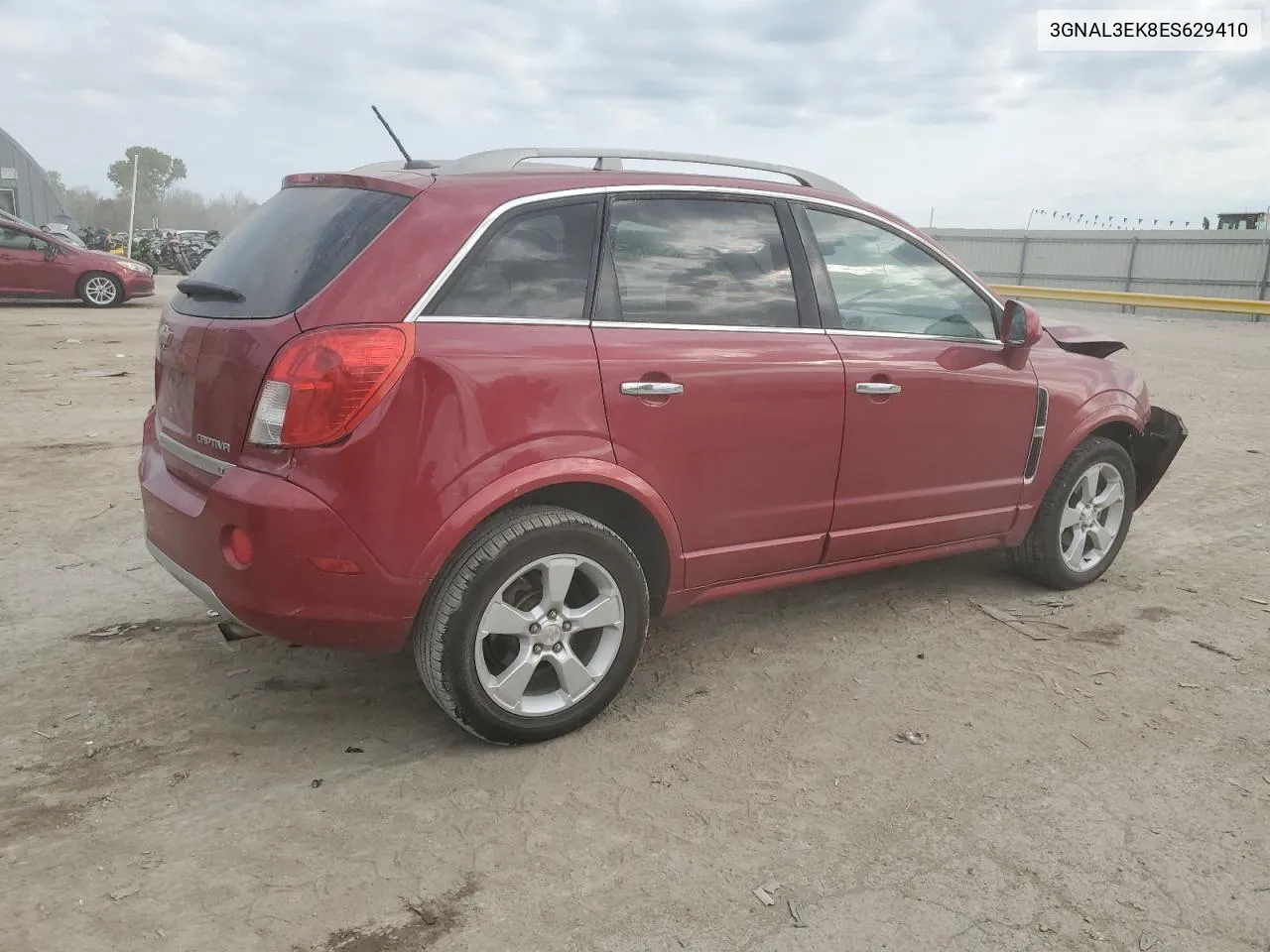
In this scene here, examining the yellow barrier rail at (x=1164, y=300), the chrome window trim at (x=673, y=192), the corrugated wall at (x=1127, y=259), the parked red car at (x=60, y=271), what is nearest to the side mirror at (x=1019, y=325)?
the chrome window trim at (x=673, y=192)

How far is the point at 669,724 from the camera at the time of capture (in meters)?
3.41

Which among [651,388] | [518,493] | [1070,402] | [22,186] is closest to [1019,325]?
[1070,402]

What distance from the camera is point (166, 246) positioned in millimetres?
31328

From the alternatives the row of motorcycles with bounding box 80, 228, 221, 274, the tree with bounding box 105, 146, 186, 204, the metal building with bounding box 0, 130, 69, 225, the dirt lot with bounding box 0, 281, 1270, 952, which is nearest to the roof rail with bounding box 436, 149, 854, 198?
the dirt lot with bounding box 0, 281, 1270, 952

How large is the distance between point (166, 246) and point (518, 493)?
32.3m

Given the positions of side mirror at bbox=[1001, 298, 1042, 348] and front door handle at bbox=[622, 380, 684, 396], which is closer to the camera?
front door handle at bbox=[622, 380, 684, 396]

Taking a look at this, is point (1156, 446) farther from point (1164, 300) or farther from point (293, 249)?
point (1164, 300)

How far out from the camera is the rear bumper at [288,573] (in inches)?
110

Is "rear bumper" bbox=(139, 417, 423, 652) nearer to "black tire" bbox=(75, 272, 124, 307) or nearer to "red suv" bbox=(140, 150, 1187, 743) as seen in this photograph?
"red suv" bbox=(140, 150, 1187, 743)

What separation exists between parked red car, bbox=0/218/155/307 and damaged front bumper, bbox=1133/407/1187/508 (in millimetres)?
16763

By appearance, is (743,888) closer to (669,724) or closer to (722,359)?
(669,724)

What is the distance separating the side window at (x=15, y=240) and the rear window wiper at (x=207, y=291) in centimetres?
1546

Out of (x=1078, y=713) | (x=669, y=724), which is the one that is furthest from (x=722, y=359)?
(x=1078, y=713)

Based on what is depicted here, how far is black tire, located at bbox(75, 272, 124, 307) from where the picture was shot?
17531mm
